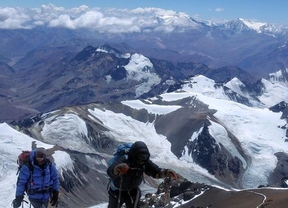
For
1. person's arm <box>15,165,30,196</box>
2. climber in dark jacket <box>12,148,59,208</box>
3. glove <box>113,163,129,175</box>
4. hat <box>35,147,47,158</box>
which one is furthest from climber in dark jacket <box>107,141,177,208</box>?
person's arm <box>15,165,30,196</box>

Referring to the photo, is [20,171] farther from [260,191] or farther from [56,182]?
[260,191]

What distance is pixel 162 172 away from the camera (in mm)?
17391

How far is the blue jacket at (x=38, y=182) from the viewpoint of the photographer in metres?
20.5

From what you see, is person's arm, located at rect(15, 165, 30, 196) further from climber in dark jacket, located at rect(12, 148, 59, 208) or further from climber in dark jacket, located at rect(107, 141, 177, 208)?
climber in dark jacket, located at rect(107, 141, 177, 208)

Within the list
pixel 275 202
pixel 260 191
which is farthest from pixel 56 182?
pixel 260 191

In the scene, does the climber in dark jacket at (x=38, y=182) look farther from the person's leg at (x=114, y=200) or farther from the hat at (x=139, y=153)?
the hat at (x=139, y=153)

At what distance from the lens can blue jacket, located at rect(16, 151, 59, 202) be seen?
20.5 metres

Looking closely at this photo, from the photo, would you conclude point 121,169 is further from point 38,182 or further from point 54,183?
point 54,183

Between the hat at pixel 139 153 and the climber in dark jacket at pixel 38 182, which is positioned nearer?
the hat at pixel 139 153

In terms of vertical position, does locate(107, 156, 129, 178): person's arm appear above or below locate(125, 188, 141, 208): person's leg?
above

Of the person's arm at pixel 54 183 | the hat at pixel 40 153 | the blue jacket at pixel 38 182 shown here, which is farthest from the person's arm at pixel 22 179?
the person's arm at pixel 54 183

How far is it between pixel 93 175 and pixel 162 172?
609 feet

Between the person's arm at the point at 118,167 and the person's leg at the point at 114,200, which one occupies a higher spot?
the person's arm at the point at 118,167

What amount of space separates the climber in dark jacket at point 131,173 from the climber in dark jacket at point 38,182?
4034 millimetres
